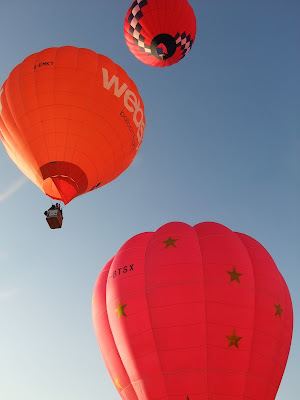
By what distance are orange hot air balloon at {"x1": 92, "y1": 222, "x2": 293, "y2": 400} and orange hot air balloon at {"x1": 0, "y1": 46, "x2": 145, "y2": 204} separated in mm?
2724

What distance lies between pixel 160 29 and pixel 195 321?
10.4 meters

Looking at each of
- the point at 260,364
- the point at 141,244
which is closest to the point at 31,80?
the point at 141,244

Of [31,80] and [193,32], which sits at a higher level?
[193,32]

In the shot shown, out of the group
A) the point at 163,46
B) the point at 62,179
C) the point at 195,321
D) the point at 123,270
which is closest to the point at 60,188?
the point at 62,179

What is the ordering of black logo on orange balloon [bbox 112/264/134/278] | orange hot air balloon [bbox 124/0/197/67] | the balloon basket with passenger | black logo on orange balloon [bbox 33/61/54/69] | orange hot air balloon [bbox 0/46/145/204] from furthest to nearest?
orange hot air balloon [bbox 124/0/197/67] → black logo on orange balloon [bbox 33/61/54/69] → orange hot air balloon [bbox 0/46/145/204] → the balloon basket with passenger → black logo on orange balloon [bbox 112/264/134/278]

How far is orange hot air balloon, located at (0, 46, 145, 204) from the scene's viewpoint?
376 inches

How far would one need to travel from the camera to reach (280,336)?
7.86 m

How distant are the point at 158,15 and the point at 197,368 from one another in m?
11.4

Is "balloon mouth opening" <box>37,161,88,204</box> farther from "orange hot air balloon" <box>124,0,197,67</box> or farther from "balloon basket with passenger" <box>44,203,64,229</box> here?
"orange hot air balloon" <box>124,0,197,67</box>

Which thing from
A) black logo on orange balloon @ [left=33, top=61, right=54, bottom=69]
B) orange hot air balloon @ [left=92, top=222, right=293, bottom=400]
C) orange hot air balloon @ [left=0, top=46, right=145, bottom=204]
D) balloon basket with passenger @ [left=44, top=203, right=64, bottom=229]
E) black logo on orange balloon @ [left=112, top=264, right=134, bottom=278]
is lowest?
orange hot air balloon @ [left=92, top=222, right=293, bottom=400]

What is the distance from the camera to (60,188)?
9.59m

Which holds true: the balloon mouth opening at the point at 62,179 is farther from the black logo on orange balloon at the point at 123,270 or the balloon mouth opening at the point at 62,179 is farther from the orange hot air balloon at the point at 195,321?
the black logo on orange balloon at the point at 123,270

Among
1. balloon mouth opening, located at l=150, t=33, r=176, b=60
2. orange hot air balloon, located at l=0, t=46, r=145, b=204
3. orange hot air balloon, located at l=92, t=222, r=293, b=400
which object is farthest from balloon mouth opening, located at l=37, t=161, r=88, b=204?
balloon mouth opening, located at l=150, t=33, r=176, b=60

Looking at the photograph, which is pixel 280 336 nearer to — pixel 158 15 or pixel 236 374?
pixel 236 374
